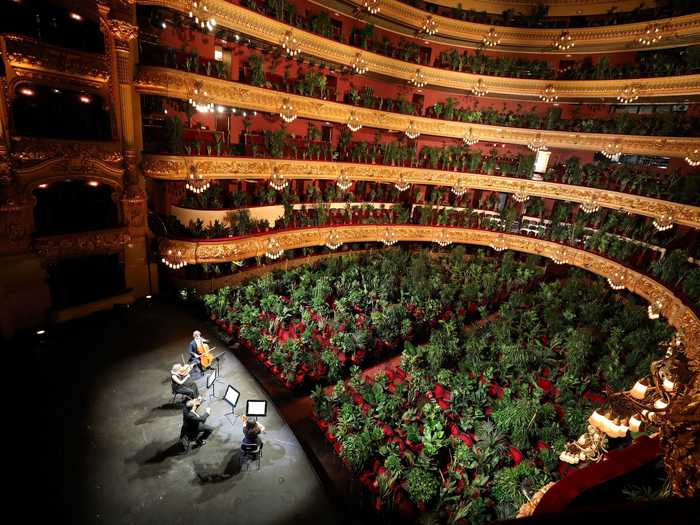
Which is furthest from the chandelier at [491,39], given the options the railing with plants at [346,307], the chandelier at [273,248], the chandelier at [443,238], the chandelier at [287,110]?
the chandelier at [273,248]

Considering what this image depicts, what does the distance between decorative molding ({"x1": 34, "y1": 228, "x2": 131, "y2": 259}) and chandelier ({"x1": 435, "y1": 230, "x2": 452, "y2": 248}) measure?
17.8m

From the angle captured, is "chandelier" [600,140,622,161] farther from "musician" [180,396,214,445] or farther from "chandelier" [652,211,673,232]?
A: "musician" [180,396,214,445]

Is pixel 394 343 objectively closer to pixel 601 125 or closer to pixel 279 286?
pixel 279 286

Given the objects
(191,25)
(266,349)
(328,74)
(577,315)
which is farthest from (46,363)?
(577,315)

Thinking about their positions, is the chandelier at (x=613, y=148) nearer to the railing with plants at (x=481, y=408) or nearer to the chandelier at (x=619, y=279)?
the chandelier at (x=619, y=279)

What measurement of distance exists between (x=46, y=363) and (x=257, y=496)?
8415mm

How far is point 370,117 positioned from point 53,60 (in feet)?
47.1

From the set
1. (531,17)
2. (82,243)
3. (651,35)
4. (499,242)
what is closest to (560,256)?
(499,242)

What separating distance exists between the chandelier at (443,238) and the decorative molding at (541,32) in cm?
1179

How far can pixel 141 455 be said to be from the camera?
8773 mm

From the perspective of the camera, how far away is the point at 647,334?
14.8 meters

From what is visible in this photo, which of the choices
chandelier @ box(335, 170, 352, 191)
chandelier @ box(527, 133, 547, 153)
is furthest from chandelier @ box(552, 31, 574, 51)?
chandelier @ box(335, 170, 352, 191)

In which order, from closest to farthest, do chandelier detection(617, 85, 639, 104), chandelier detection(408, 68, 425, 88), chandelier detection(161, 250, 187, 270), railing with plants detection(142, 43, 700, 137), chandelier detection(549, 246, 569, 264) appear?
railing with plants detection(142, 43, 700, 137) < chandelier detection(161, 250, 187, 270) < chandelier detection(617, 85, 639, 104) < chandelier detection(408, 68, 425, 88) < chandelier detection(549, 246, 569, 264)

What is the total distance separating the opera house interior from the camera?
8422mm
